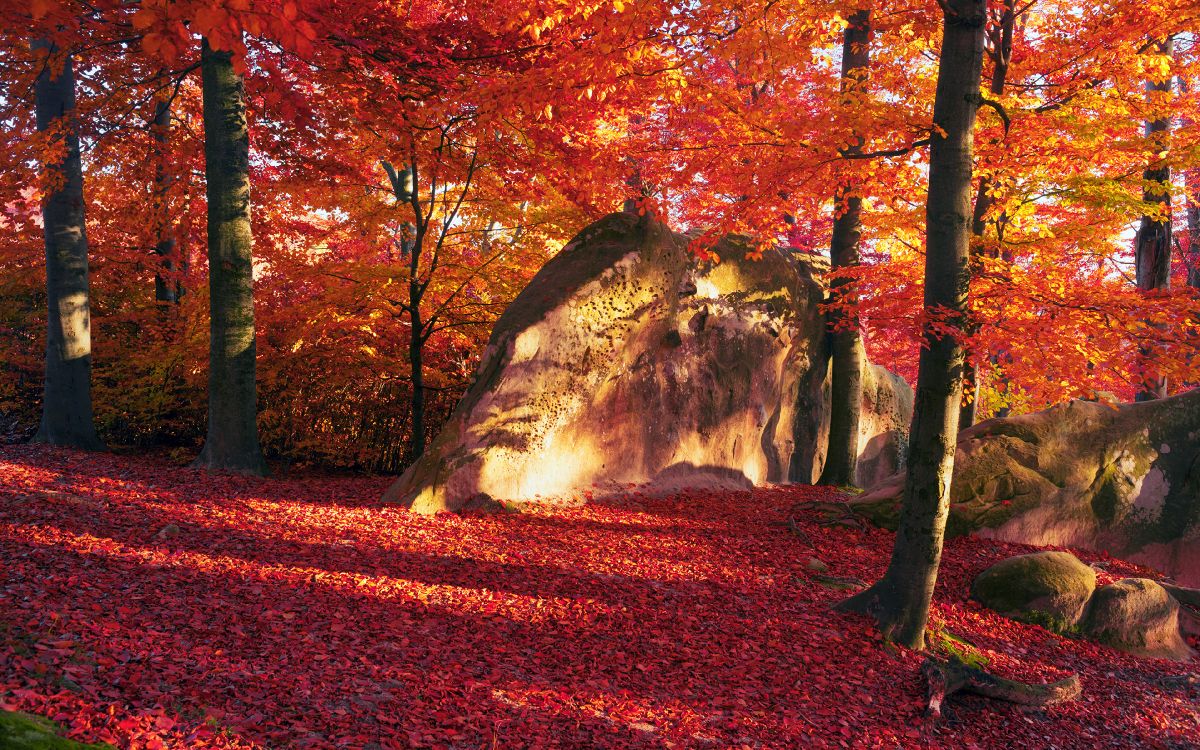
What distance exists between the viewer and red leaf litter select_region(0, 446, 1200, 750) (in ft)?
12.3

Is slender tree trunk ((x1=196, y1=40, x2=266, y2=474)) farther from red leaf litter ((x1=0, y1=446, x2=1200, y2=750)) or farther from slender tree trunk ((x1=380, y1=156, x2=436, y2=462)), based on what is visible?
slender tree trunk ((x1=380, y1=156, x2=436, y2=462))

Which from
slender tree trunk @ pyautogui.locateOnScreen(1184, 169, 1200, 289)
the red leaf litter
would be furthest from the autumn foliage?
slender tree trunk @ pyautogui.locateOnScreen(1184, 169, 1200, 289)

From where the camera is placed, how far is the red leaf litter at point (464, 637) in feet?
12.3

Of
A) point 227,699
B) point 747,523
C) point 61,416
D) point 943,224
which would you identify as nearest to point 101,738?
point 227,699

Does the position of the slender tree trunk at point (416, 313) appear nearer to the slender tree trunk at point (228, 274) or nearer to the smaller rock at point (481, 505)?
the smaller rock at point (481, 505)

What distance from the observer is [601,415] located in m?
9.86

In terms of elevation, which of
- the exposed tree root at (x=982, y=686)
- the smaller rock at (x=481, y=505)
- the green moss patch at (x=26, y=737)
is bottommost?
the exposed tree root at (x=982, y=686)

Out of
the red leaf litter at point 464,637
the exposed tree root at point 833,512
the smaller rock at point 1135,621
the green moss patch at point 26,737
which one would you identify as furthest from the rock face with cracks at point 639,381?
the green moss patch at point 26,737

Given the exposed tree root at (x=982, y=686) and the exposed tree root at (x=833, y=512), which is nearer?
the exposed tree root at (x=982, y=686)

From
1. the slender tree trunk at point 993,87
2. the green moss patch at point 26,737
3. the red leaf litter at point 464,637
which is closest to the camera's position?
the green moss patch at point 26,737

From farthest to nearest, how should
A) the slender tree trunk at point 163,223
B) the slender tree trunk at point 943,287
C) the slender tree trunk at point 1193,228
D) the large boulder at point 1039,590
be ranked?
1. the slender tree trunk at point 1193,228
2. the slender tree trunk at point 163,223
3. the large boulder at point 1039,590
4. the slender tree trunk at point 943,287

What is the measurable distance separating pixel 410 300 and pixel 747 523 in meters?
5.31

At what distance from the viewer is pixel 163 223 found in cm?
1203

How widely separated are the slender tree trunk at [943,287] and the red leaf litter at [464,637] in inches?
37.7
